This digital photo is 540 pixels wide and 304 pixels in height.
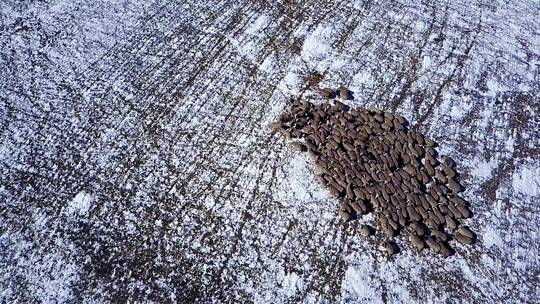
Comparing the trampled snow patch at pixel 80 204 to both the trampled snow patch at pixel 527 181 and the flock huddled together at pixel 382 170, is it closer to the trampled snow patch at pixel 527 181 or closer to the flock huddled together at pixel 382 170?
the flock huddled together at pixel 382 170

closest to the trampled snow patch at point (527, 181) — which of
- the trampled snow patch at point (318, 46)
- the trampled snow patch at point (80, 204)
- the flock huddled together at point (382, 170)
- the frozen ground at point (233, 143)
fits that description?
the frozen ground at point (233, 143)

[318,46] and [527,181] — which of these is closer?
[527,181]

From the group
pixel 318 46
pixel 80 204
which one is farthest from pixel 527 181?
pixel 80 204

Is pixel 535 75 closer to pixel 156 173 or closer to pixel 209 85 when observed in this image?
pixel 209 85

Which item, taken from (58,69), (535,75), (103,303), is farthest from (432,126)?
(58,69)

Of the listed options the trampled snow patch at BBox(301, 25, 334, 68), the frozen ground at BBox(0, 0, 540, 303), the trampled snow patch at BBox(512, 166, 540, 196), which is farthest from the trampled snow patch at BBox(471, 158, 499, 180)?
the trampled snow patch at BBox(301, 25, 334, 68)

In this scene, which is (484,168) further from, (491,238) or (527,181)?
(491,238)
